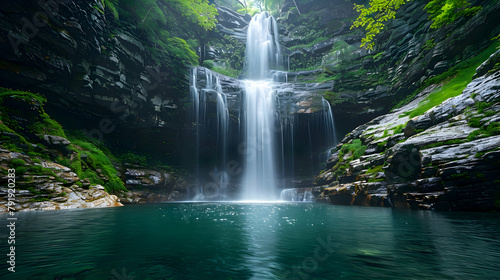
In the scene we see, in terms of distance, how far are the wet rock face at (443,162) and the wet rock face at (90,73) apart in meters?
19.3

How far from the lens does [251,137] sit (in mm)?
25406

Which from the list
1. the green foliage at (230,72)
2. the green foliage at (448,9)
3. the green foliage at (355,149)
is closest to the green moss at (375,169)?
the green foliage at (355,149)

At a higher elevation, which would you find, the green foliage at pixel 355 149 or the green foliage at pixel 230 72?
the green foliage at pixel 230 72

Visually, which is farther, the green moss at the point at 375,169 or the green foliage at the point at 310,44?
the green foliage at the point at 310,44

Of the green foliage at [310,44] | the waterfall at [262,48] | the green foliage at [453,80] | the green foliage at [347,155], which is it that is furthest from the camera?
the waterfall at [262,48]

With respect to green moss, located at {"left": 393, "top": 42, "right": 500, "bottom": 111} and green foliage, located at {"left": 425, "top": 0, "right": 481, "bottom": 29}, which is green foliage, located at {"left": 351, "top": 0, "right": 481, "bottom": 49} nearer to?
green foliage, located at {"left": 425, "top": 0, "right": 481, "bottom": 29}

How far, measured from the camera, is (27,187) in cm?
978

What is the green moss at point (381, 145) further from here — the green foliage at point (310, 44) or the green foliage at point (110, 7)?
the green foliage at point (310, 44)

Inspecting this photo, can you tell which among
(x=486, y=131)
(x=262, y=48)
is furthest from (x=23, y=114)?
(x=262, y=48)

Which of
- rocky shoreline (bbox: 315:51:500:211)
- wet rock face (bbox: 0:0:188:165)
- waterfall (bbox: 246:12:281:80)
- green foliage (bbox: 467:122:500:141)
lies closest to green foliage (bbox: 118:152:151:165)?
wet rock face (bbox: 0:0:188:165)

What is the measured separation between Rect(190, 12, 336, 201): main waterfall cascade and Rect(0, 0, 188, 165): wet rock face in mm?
2964

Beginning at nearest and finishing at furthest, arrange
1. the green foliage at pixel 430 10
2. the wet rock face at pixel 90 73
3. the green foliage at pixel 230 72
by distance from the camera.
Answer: the wet rock face at pixel 90 73 → the green foliage at pixel 430 10 → the green foliage at pixel 230 72

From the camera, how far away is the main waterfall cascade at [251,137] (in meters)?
24.4

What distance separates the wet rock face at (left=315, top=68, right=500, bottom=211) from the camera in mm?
7680
